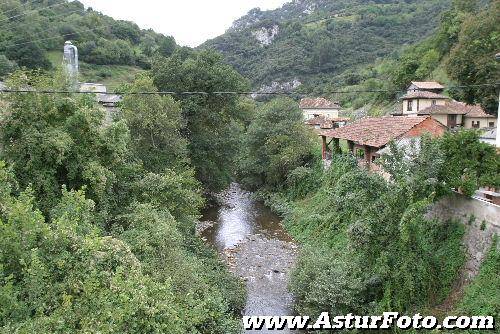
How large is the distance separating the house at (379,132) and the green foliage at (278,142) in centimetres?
552

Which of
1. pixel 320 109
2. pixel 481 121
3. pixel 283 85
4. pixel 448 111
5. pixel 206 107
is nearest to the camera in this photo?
pixel 206 107

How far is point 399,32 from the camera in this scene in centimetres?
10612

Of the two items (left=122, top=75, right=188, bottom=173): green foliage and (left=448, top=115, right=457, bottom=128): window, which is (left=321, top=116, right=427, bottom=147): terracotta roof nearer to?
(left=122, top=75, right=188, bottom=173): green foliage

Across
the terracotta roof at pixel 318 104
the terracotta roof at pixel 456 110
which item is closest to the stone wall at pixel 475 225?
the terracotta roof at pixel 456 110

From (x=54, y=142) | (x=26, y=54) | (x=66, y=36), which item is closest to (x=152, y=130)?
(x=54, y=142)

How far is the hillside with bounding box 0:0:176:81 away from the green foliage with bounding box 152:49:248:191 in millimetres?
21499

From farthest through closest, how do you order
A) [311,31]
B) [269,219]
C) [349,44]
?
[311,31] → [349,44] → [269,219]

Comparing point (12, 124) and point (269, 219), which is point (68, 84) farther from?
point (269, 219)

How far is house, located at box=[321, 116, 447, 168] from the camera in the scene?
2308 centimetres

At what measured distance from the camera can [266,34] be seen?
405ft

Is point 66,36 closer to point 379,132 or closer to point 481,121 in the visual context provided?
point 379,132

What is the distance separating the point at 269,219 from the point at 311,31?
98944 mm

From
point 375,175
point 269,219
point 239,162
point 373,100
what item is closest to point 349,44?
point 373,100

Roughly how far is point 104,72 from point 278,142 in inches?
1752
